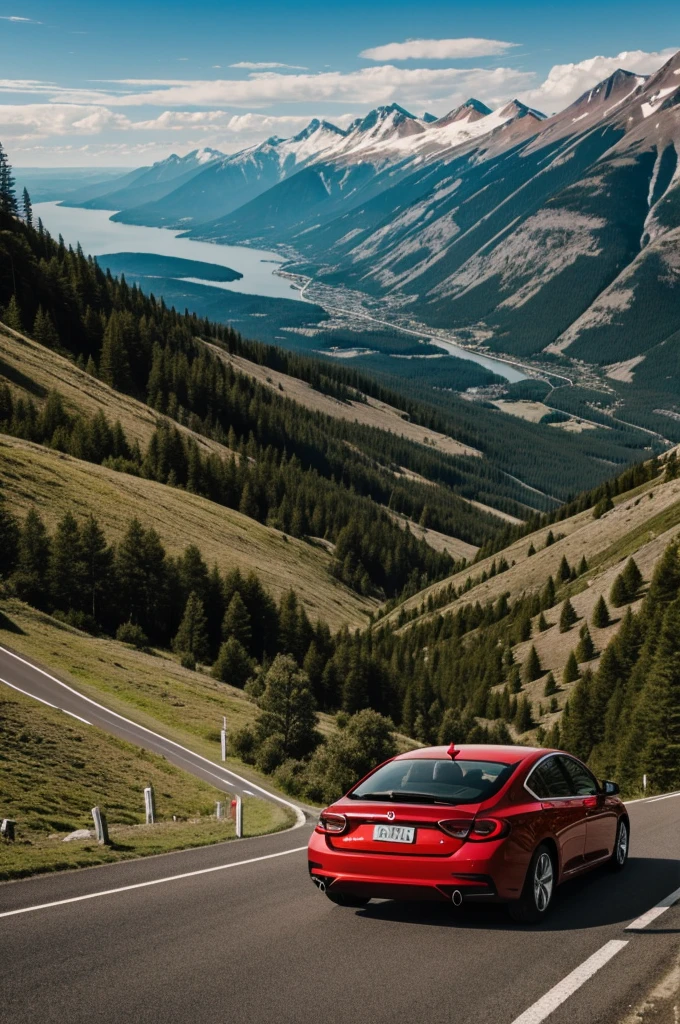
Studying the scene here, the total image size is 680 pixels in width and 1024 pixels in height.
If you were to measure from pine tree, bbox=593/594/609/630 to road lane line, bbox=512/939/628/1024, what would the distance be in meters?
99.4

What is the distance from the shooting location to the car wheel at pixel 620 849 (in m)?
14.5

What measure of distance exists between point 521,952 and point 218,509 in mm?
125518

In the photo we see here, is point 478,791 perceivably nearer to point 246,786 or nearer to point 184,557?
point 246,786

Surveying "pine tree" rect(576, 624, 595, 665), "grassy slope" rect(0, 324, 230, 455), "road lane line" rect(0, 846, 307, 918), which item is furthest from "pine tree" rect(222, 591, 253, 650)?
"road lane line" rect(0, 846, 307, 918)

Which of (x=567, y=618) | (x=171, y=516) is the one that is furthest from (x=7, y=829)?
(x=567, y=618)

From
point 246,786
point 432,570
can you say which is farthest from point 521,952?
point 432,570

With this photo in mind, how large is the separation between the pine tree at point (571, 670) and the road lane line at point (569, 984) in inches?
3658

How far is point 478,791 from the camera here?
11.7 m

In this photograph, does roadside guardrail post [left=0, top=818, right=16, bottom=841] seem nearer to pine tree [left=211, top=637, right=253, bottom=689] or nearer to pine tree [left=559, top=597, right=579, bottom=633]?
pine tree [left=211, top=637, right=253, bottom=689]

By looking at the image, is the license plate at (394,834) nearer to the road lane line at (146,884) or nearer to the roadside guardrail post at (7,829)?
the road lane line at (146,884)

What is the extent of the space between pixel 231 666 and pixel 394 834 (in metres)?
66.1

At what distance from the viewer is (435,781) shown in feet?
40.2

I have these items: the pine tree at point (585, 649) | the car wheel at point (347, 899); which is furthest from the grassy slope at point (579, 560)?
the car wheel at point (347, 899)

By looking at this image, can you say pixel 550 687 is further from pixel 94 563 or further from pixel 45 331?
pixel 45 331
